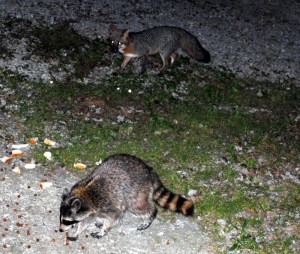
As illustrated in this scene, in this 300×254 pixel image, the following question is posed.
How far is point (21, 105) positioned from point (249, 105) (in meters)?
5.23

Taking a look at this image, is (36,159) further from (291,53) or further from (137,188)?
(291,53)

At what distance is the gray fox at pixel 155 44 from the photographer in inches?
A: 472

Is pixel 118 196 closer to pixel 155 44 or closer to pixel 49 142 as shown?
pixel 49 142

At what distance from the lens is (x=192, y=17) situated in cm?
1584

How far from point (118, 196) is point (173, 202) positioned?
89 centimetres

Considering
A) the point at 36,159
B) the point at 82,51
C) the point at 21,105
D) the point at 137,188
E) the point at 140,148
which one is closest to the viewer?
the point at 137,188

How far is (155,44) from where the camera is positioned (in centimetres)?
1243

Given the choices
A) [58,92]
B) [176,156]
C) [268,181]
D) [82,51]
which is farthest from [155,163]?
[82,51]

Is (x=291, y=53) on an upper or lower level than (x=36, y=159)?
upper

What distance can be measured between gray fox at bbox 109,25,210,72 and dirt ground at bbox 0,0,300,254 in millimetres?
1037

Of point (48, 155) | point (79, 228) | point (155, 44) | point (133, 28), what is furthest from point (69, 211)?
point (133, 28)

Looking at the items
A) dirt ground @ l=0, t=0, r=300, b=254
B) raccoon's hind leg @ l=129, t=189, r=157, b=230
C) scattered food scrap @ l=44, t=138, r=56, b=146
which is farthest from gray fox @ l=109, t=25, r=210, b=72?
raccoon's hind leg @ l=129, t=189, r=157, b=230

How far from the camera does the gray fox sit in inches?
472

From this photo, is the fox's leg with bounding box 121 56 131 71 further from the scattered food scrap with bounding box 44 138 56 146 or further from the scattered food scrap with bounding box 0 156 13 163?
the scattered food scrap with bounding box 0 156 13 163
